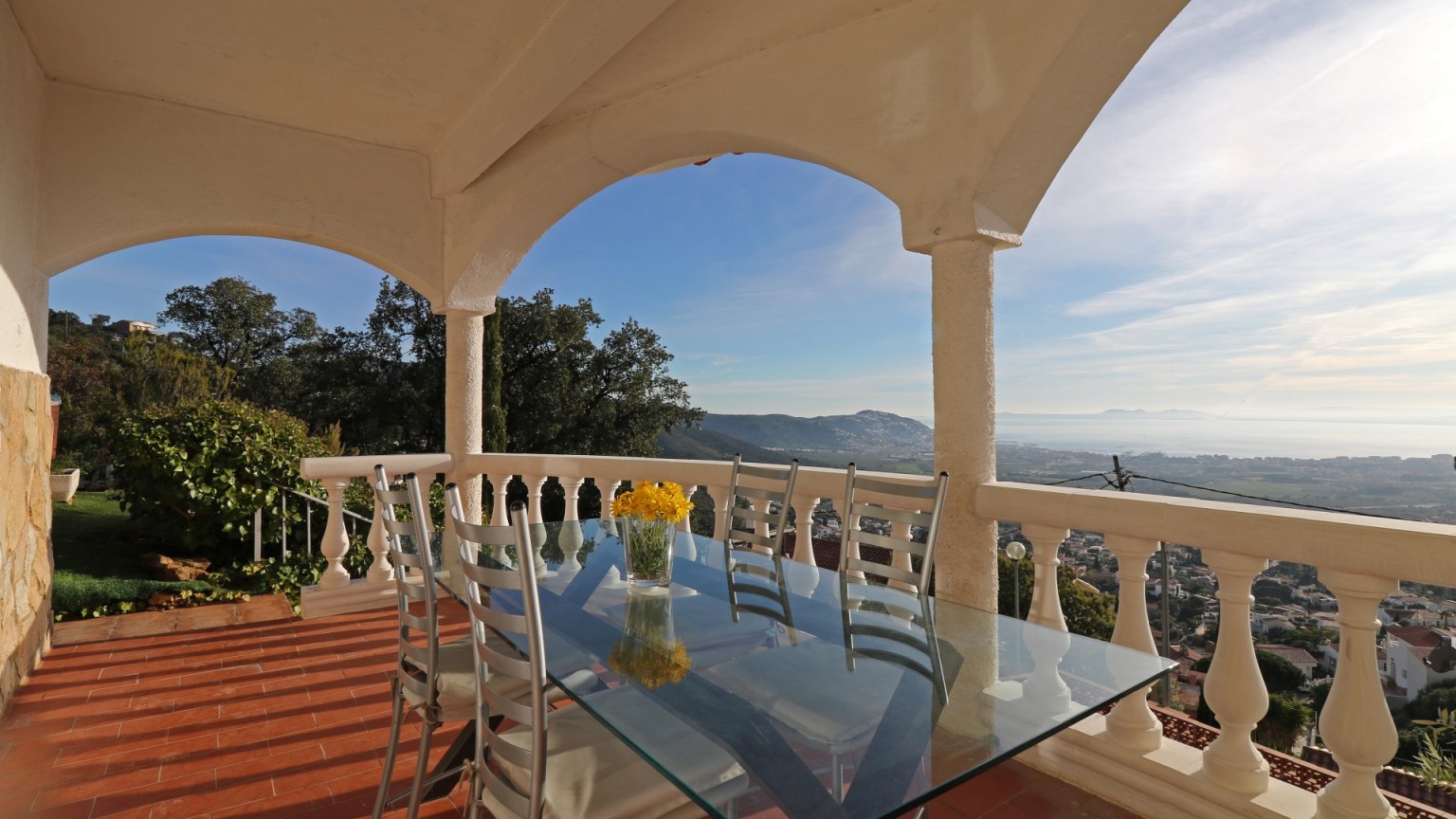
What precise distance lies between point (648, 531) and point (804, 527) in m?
1.24

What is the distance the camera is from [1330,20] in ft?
15.3

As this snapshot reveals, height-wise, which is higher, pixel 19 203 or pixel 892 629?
pixel 19 203

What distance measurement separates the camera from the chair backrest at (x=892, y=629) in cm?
146

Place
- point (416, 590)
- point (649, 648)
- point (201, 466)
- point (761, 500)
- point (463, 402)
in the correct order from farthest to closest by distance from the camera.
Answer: point (201, 466) < point (463, 402) < point (761, 500) < point (416, 590) < point (649, 648)

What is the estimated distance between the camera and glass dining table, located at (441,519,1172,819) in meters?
1.01

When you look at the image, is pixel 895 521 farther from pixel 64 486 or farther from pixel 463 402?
pixel 64 486

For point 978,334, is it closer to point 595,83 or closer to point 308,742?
point 595,83

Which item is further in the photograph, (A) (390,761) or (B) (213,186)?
(B) (213,186)

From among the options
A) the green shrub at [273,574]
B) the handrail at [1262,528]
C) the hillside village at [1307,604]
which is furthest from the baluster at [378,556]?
the handrail at [1262,528]

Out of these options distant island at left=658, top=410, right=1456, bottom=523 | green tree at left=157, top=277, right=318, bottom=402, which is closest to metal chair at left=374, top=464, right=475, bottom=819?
distant island at left=658, top=410, right=1456, bottom=523

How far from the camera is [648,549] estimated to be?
2.04m

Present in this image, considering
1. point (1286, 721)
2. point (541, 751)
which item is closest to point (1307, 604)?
point (541, 751)

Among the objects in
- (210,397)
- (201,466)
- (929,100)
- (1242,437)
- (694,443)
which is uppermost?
(929,100)

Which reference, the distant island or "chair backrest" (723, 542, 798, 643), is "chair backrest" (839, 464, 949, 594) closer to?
the distant island
